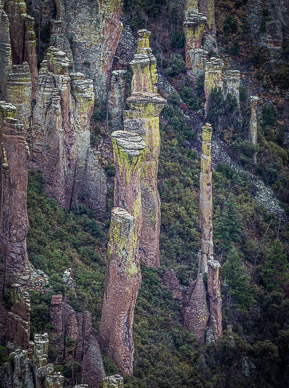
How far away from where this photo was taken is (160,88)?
6925 cm

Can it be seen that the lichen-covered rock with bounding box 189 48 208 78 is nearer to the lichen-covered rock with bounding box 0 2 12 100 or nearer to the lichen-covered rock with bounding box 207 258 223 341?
the lichen-covered rock with bounding box 207 258 223 341

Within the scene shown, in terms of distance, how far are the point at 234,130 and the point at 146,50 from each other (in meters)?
14.7

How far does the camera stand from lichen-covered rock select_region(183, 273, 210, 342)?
55.2 meters

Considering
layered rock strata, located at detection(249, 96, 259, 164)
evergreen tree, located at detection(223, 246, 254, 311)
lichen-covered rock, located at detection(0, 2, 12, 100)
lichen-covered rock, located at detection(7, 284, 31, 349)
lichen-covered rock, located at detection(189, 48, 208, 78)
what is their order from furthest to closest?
layered rock strata, located at detection(249, 96, 259, 164)
lichen-covered rock, located at detection(189, 48, 208, 78)
evergreen tree, located at detection(223, 246, 254, 311)
lichen-covered rock, located at detection(0, 2, 12, 100)
lichen-covered rock, located at detection(7, 284, 31, 349)

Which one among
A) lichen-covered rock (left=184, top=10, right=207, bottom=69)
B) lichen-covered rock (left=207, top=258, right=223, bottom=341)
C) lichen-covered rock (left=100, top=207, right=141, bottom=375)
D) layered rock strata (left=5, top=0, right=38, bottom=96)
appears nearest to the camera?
lichen-covered rock (left=100, top=207, right=141, bottom=375)

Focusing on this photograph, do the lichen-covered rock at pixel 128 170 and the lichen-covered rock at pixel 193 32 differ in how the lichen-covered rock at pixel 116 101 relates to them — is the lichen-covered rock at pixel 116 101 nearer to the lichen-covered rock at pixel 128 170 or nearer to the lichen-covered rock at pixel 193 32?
the lichen-covered rock at pixel 193 32

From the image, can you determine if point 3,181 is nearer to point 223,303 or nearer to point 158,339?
point 158,339

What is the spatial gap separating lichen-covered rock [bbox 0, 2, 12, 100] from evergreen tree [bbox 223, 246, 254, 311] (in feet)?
59.6

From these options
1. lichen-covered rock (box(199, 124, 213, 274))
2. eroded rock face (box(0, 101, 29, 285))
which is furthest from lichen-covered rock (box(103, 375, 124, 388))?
lichen-covered rock (box(199, 124, 213, 274))

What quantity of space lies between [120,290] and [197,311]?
9.72 m

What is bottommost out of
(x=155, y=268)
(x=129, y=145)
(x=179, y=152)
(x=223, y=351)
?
(x=223, y=351)

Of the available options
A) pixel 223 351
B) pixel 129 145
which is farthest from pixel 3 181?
pixel 223 351

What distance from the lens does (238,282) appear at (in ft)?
195

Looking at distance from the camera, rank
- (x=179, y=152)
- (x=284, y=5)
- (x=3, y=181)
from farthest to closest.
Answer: (x=284, y=5) → (x=179, y=152) → (x=3, y=181)
